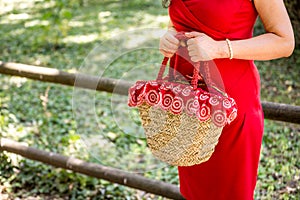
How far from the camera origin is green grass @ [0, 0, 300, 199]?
3570 mm

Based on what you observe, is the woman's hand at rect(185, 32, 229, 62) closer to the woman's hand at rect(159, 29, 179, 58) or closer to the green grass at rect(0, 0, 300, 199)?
the woman's hand at rect(159, 29, 179, 58)

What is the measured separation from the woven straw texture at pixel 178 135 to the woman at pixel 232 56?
207 millimetres

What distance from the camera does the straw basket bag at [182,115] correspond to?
4.91 feet

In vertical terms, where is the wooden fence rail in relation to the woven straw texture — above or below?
below

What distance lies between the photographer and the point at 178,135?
1.58 meters

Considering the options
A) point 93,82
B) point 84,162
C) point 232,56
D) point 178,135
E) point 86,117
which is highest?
point 232,56

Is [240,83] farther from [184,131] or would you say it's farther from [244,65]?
[184,131]

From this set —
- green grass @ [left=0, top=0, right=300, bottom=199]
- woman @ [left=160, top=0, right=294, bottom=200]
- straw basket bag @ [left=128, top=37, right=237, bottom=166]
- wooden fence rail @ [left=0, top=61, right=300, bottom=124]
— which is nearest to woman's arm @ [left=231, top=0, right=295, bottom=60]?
woman @ [left=160, top=0, right=294, bottom=200]

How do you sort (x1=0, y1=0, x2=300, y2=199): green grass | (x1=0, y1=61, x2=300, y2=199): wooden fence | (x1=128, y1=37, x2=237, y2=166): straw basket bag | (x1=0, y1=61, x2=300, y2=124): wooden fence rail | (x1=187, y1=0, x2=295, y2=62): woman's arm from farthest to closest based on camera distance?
(x1=0, y1=0, x2=300, y2=199): green grass → (x1=0, y1=61, x2=300, y2=199): wooden fence → (x1=0, y1=61, x2=300, y2=124): wooden fence rail → (x1=187, y1=0, x2=295, y2=62): woman's arm → (x1=128, y1=37, x2=237, y2=166): straw basket bag

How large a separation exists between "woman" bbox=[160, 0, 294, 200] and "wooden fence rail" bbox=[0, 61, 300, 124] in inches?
30.1

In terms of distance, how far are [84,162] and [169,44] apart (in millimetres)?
1843

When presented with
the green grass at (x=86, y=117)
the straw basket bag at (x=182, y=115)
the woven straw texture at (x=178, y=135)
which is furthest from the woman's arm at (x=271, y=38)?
the green grass at (x=86, y=117)

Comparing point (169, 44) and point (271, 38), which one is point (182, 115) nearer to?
point (169, 44)

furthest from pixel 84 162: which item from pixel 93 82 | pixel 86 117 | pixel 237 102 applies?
pixel 86 117
